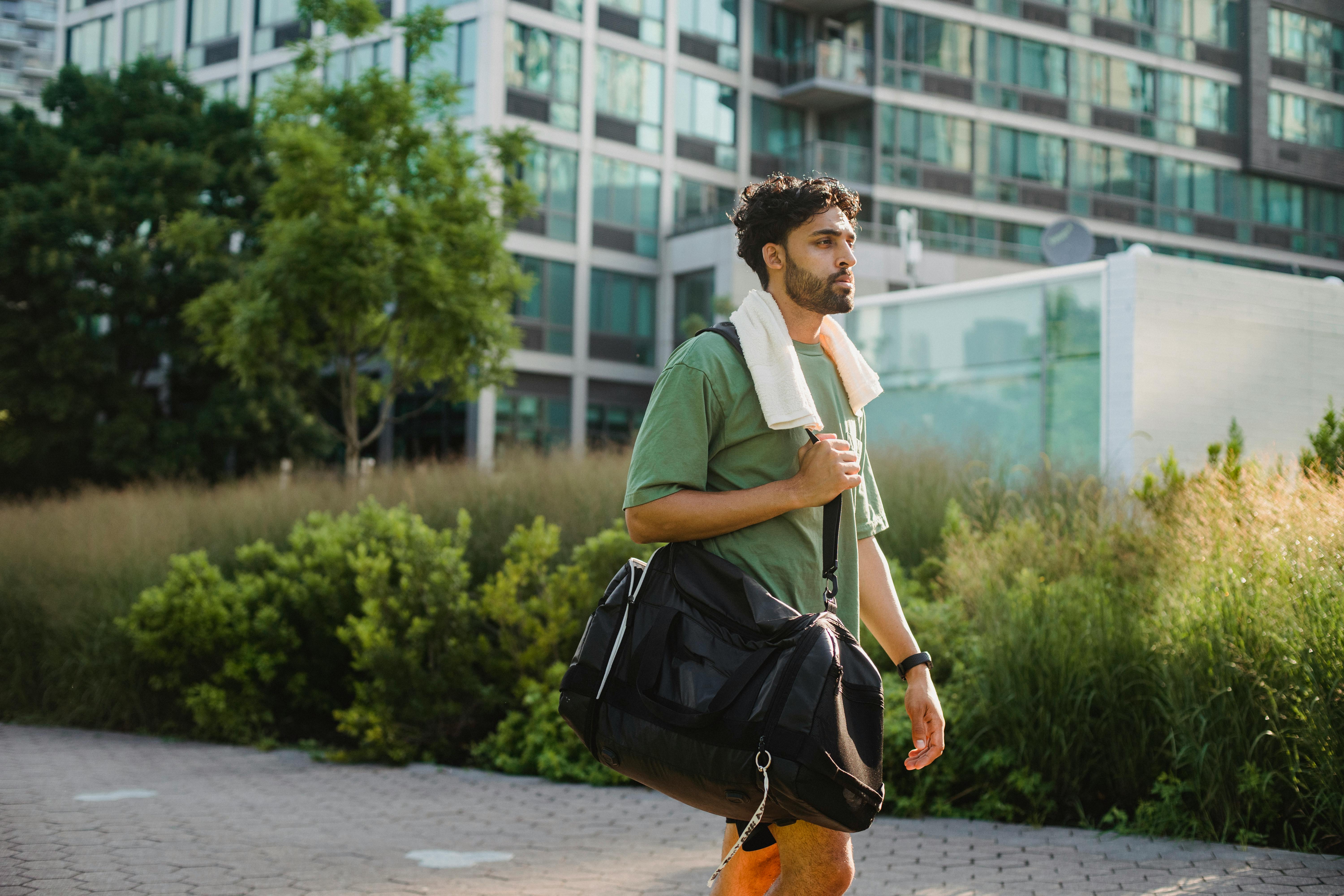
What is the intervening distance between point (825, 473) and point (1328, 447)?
Answer: 6838 millimetres

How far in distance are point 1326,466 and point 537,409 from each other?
2693 centimetres

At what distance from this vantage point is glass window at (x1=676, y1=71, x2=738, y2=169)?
36.6 metres

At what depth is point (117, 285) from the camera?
28.1 metres

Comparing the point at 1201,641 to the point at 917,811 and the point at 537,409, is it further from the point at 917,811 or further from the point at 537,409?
the point at 537,409

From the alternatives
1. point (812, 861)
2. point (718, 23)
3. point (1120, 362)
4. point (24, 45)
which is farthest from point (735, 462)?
point (24, 45)

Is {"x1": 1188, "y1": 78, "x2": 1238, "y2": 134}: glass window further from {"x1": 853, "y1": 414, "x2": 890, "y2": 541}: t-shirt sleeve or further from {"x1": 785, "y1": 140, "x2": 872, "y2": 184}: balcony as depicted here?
{"x1": 853, "y1": 414, "x2": 890, "y2": 541}: t-shirt sleeve

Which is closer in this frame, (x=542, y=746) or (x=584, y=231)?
(x=542, y=746)

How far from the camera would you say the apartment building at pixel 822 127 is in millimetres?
33844

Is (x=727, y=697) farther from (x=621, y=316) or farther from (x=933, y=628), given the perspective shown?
(x=621, y=316)

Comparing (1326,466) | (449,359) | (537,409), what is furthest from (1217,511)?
(537,409)

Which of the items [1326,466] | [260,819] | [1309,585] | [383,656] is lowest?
[260,819]

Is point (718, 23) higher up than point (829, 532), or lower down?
higher up

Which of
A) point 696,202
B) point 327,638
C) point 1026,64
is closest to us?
point 327,638

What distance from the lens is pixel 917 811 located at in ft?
20.9
